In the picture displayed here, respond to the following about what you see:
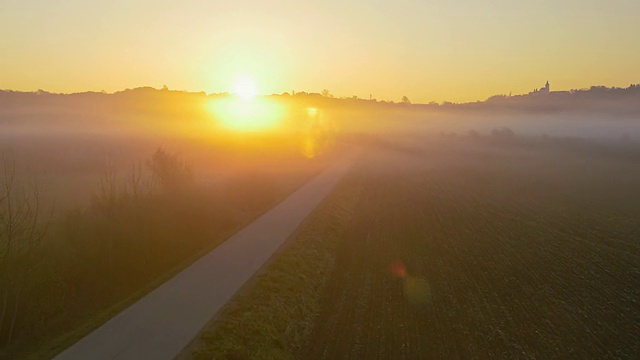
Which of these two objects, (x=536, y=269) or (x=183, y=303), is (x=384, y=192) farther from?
(x=183, y=303)

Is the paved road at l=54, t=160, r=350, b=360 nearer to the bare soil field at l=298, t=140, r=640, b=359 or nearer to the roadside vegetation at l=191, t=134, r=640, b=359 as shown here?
the roadside vegetation at l=191, t=134, r=640, b=359

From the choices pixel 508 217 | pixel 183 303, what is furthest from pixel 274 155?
pixel 183 303

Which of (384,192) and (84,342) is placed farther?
(384,192)

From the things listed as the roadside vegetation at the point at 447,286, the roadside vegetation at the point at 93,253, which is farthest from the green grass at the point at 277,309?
the roadside vegetation at the point at 93,253

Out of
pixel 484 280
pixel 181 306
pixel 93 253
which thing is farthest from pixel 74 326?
pixel 484 280

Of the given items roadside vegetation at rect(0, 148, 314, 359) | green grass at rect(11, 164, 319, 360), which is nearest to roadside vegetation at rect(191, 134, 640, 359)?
green grass at rect(11, 164, 319, 360)

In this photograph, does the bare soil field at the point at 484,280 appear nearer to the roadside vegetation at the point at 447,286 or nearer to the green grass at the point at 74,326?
the roadside vegetation at the point at 447,286
